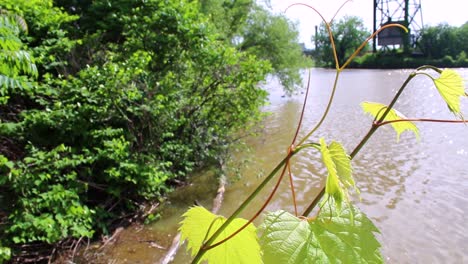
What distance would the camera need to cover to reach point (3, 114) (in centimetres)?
468

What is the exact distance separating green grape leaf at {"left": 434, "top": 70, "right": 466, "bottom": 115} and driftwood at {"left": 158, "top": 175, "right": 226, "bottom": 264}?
4.11m

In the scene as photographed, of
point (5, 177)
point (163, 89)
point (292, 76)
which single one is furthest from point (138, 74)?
point (292, 76)

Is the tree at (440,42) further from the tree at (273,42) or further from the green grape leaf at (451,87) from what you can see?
the green grape leaf at (451,87)

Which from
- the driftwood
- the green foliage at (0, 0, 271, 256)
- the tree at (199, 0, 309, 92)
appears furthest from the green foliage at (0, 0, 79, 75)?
the tree at (199, 0, 309, 92)

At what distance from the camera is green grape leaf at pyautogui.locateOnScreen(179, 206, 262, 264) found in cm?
49

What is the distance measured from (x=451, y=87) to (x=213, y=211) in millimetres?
5473

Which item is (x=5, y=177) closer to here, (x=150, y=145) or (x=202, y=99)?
(x=150, y=145)

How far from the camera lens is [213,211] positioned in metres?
5.73

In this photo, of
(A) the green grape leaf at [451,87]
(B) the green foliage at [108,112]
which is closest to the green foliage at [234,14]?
(B) the green foliage at [108,112]

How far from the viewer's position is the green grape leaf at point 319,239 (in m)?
0.42

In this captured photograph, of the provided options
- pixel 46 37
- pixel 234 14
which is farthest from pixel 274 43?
pixel 46 37

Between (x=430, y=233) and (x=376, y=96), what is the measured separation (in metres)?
14.1

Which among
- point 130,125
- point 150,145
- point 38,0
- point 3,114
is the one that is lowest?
point 150,145

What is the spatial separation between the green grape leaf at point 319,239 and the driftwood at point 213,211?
4.05 meters
